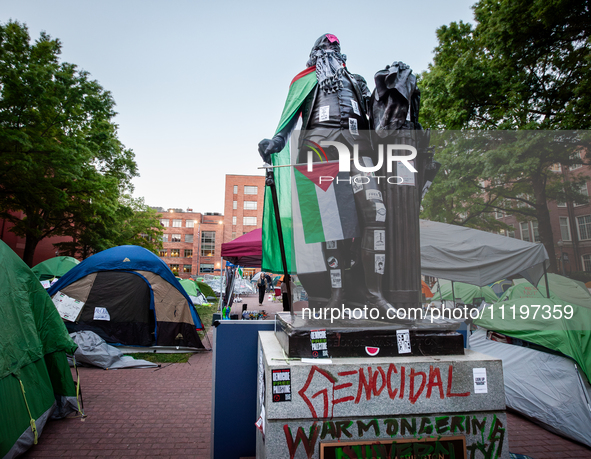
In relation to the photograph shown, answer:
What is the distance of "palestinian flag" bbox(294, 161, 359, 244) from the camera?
99.8 inches

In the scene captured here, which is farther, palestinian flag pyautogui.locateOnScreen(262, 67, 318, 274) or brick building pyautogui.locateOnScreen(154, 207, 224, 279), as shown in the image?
brick building pyautogui.locateOnScreen(154, 207, 224, 279)

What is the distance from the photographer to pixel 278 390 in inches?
79.3

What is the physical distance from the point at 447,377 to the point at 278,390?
107 centimetres

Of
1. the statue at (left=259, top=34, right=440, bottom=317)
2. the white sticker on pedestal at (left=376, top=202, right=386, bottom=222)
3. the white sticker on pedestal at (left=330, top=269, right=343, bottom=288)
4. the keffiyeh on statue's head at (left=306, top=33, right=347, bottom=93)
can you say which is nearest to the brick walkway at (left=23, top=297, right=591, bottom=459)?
the white sticker on pedestal at (left=330, top=269, right=343, bottom=288)

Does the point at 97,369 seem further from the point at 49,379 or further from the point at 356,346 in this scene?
the point at 356,346

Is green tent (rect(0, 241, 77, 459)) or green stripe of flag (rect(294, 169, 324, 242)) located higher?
green stripe of flag (rect(294, 169, 324, 242))

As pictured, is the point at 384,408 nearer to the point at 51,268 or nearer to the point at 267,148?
the point at 267,148

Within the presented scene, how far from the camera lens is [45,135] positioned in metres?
14.3

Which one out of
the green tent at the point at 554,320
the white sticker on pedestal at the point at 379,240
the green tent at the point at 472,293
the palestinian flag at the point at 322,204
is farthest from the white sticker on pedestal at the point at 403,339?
the green tent at the point at 472,293

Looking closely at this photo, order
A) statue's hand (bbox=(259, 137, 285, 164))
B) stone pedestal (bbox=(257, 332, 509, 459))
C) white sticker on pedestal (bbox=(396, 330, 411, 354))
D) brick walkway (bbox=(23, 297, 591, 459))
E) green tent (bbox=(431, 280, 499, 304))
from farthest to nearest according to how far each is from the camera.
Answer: green tent (bbox=(431, 280, 499, 304)), brick walkway (bbox=(23, 297, 591, 459)), statue's hand (bbox=(259, 137, 285, 164)), white sticker on pedestal (bbox=(396, 330, 411, 354)), stone pedestal (bbox=(257, 332, 509, 459))

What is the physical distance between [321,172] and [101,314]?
7.94 meters

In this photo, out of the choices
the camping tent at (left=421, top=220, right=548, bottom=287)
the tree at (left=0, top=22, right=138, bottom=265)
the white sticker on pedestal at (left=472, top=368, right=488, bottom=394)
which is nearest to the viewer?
the white sticker on pedestal at (left=472, top=368, right=488, bottom=394)

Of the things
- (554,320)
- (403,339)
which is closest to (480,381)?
(403,339)

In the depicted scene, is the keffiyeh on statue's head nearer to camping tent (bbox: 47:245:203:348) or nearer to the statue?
the statue
